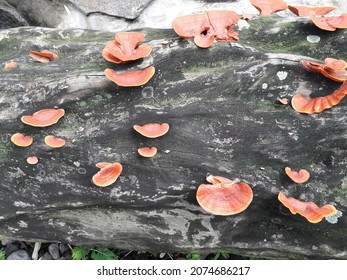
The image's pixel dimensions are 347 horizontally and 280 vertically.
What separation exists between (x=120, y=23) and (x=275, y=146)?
351 centimetres

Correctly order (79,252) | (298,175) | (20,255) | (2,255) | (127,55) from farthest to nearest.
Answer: (20,255), (2,255), (79,252), (127,55), (298,175)

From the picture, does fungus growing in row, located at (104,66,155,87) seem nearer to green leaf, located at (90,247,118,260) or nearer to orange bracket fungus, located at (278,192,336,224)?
orange bracket fungus, located at (278,192,336,224)

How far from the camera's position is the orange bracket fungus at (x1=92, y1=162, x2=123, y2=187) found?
12.2 feet

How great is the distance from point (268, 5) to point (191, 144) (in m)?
1.85

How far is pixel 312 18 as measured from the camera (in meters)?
3.95

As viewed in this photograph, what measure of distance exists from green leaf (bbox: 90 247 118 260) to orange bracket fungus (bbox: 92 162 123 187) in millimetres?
1659

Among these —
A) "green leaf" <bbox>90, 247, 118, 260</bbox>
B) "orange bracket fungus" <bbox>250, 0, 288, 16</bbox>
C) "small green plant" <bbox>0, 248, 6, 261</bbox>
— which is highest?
"orange bracket fungus" <bbox>250, 0, 288, 16</bbox>

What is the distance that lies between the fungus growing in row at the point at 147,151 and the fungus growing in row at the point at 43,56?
4.86 feet

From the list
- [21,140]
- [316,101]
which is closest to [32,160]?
[21,140]

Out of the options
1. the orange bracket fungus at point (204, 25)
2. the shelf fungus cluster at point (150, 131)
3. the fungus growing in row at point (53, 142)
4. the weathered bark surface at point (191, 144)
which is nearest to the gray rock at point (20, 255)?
the weathered bark surface at point (191, 144)

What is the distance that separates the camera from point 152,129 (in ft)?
12.3

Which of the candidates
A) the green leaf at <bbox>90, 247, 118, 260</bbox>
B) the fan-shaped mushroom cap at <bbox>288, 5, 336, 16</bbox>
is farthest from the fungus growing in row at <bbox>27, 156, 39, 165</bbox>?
the fan-shaped mushroom cap at <bbox>288, 5, 336, 16</bbox>

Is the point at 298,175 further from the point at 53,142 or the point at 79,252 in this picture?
the point at 79,252

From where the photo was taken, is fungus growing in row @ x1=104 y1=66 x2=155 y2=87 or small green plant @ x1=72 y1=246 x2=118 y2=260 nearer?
fungus growing in row @ x1=104 y1=66 x2=155 y2=87
